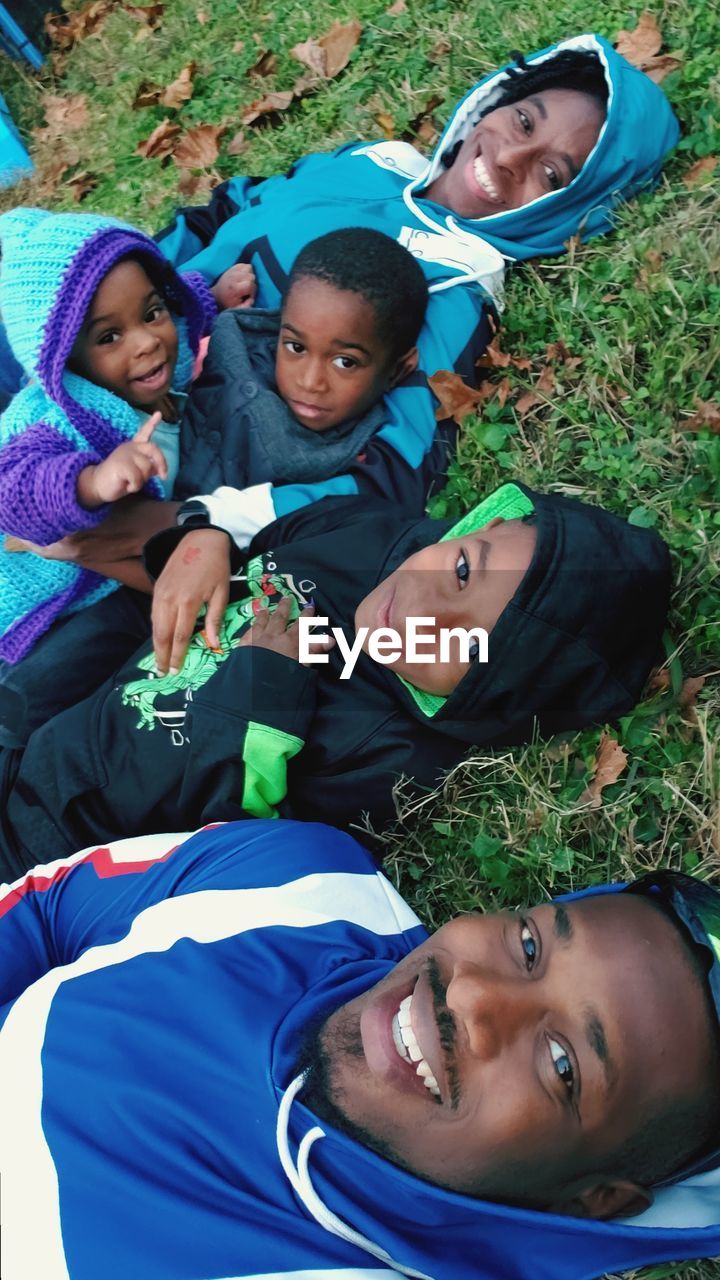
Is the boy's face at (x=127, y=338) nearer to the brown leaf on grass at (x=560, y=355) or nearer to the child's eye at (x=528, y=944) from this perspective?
the brown leaf on grass at (x=560, y=355)

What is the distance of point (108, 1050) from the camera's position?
6.59 feet

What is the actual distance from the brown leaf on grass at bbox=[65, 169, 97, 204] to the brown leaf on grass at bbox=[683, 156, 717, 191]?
353 cm

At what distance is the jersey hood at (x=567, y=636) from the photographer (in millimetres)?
2492

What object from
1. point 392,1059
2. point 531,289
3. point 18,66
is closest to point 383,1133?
point 392,1059

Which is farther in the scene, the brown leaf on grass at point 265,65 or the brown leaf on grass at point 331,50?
the brown leaf on grass at point 265,65

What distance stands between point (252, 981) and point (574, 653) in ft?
4.13

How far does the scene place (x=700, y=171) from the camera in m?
3.69

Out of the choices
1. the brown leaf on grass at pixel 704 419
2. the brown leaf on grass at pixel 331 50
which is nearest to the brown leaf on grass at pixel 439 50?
the brown leaf on grass at pixel 331 50

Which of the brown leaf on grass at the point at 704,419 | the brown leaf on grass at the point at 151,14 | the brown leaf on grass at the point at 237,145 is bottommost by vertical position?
the brown leaf on grass at the point at 704,419

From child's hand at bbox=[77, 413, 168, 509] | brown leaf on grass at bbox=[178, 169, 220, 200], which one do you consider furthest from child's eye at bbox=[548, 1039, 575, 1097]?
brown leaf on grass at bbox=[178, 169, 220, 200]

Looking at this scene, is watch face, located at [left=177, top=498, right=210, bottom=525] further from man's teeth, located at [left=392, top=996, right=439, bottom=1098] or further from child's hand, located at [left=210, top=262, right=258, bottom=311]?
man's teeth, located at [left=392, top=996, right=439, bottom=1098]

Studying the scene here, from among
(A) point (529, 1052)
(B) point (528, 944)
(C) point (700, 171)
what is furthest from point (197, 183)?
(A) point (529, 1052)

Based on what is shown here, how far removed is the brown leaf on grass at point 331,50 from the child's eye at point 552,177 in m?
1.69

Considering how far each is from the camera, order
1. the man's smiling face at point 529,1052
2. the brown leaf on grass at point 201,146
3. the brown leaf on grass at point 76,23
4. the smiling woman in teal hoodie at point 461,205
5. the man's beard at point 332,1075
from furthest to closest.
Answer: the brown leaf on grass at point 76,23 < the brown leaf on grass at point 201,146 < the smiling woman in teal hoodie at point 461,205 < the man's beard at point 332,1075 < the man's smiling face at point 529,1052
